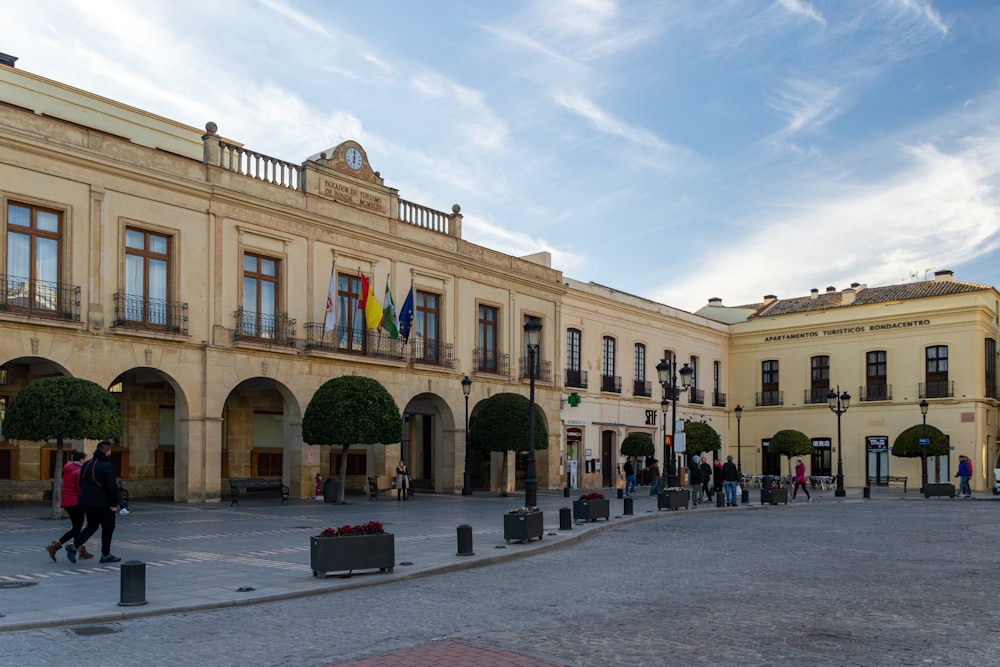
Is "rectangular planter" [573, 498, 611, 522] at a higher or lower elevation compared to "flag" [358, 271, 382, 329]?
lower

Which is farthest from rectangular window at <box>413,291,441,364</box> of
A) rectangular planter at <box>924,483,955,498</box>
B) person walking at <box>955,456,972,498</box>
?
person walking at <box>955,456,972,498</box>

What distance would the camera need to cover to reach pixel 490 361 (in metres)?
35.6

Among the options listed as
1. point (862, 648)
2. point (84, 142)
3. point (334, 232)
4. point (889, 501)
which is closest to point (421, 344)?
point (334, 232)

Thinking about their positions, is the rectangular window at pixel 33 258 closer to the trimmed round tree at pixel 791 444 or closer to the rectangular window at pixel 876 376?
the trimmed round tree at pixel 791 444

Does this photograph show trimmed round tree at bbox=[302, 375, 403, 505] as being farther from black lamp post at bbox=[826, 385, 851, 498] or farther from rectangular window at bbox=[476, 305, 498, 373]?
black lamp post at bbox=[826, 385, 851, 498]

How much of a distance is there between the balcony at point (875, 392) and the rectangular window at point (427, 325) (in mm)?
25083

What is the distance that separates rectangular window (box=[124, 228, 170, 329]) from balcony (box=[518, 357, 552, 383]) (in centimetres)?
1533

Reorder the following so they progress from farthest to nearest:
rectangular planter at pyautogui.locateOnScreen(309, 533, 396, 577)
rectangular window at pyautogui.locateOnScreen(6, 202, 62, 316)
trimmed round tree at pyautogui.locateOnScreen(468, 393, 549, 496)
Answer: trimmed round tree at pyautogui.locateOnScreen(468, 393, 549, 496), rectangular window at pyautogui.locateOnScreen(6, 202, 62, 316), rectangular planter at pyautogui.locateOnScreen(309, 533, 396, 577)

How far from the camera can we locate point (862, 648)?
25.9 feet

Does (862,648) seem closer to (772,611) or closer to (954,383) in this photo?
(772,611)

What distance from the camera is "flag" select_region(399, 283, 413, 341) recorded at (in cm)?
3072

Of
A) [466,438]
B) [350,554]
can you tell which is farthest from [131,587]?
[466,438]

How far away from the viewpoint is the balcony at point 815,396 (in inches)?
1922

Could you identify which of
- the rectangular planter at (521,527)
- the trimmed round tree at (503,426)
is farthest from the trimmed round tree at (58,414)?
the trimmed round tree at (503,426)
